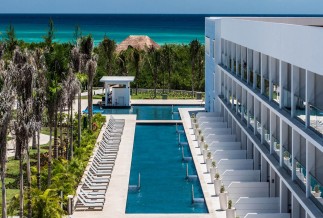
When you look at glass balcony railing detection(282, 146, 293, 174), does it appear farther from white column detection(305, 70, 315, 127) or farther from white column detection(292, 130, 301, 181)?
white column detection(305, 70, 315, 127)

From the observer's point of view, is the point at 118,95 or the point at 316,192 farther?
the point at 118,95

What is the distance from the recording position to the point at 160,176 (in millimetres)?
34094

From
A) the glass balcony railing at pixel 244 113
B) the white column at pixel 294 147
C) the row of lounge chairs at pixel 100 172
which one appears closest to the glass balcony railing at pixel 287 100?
the white column at pixel 294 147

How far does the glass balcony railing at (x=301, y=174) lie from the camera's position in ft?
74.4

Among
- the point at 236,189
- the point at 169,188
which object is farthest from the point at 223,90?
the point at 236,189

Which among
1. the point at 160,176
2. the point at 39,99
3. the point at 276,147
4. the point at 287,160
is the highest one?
the point at 39,99

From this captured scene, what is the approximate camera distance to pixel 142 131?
47.2 metres

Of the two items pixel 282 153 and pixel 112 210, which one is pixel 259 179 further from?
pixel 112 210

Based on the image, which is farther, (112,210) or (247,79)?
(247,79)

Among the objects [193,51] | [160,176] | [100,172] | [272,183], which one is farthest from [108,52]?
[272,183]

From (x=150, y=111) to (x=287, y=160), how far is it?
31156 millimetres

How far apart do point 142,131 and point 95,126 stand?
3.57 meters

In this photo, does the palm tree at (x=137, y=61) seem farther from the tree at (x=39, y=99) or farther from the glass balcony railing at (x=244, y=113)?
the tree at (x=39, y=99)

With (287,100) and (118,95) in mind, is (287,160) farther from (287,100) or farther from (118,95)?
(118,95)
